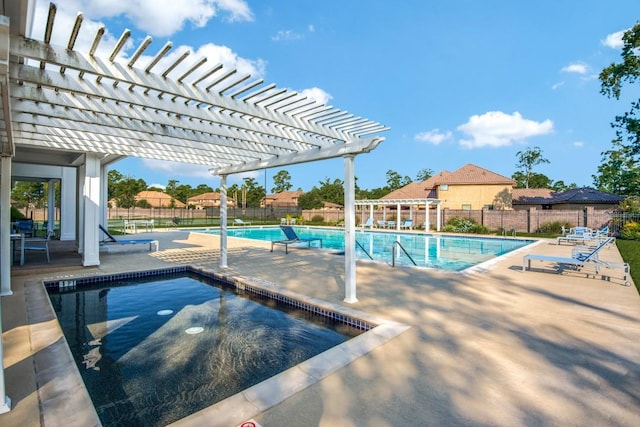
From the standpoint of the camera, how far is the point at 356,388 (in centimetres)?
264

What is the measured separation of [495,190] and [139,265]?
88.9 ft

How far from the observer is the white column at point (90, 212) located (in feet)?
26.7

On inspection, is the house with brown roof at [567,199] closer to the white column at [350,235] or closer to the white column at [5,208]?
the white column at [350,235]

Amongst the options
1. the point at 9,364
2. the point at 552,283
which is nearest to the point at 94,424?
the point at 9,364

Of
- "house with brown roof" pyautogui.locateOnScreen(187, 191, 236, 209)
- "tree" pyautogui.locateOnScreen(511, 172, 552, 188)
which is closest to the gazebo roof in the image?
"tree" pyautogui.locateOnScreen(511, 172, 552, 188)

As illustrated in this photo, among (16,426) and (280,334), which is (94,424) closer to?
(16,426)

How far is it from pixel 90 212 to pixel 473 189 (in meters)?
27.4

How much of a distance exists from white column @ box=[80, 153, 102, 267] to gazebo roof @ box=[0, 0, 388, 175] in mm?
1429

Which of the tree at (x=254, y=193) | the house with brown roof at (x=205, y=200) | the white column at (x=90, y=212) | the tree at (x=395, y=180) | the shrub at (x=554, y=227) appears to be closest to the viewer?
the white column at (x=90, y=212)

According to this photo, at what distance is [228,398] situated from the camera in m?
2.49

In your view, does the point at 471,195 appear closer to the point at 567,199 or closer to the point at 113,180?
the point at 567,199

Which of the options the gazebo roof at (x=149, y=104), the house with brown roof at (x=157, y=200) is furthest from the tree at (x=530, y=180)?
the house with brown roof at (x=157, y=200)

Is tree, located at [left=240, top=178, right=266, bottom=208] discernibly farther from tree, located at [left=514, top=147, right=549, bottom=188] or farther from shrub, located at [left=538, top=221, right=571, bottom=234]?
shrub, located at [left=538, top=221, right=571, bottom=234]

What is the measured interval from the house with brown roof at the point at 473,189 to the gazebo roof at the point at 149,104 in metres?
24.4
